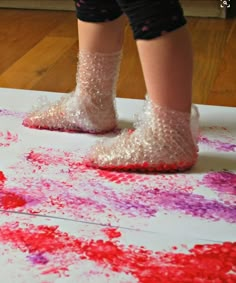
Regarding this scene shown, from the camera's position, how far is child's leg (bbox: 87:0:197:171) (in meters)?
0.77

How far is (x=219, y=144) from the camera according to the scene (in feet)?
3.05

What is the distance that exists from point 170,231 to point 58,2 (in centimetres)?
122

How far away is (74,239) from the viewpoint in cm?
69

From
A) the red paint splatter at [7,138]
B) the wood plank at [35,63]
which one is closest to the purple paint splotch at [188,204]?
the red paint splatter at [7,138]

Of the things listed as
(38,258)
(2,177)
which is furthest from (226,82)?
(38,258)

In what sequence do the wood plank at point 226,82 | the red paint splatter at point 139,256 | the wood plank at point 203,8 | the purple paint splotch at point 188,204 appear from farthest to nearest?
the wood plank at point 203,8, the wood plank at point 226,82, the purple paint splotch at point 188,204, the red paint splatter at point 139,256

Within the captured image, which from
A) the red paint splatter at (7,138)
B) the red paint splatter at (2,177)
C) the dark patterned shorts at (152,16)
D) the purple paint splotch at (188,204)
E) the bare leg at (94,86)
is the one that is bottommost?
the purple paint splotch at (188,204)

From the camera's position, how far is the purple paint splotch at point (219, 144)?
912mm

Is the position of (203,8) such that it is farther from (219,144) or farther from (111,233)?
(111,233)

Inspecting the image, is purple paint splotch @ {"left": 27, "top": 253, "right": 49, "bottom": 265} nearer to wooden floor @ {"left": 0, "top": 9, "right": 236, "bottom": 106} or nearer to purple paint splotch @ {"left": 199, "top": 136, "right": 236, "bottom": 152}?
purple paint splotch @ {"left": 199, "top": 136, "right": 236, "bottom": 152}

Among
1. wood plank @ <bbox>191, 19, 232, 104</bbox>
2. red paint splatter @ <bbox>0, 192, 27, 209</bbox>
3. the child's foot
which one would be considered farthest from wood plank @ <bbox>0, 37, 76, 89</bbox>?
red paint splatter @ <bbox>0, 192, 27, 209</bbox>

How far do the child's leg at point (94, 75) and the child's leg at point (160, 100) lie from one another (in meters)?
0.11

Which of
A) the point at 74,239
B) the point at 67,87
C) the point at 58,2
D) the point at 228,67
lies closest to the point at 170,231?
the point at 74,239

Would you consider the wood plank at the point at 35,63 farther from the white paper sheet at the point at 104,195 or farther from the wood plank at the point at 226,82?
the wood plank at the point at 226,82
